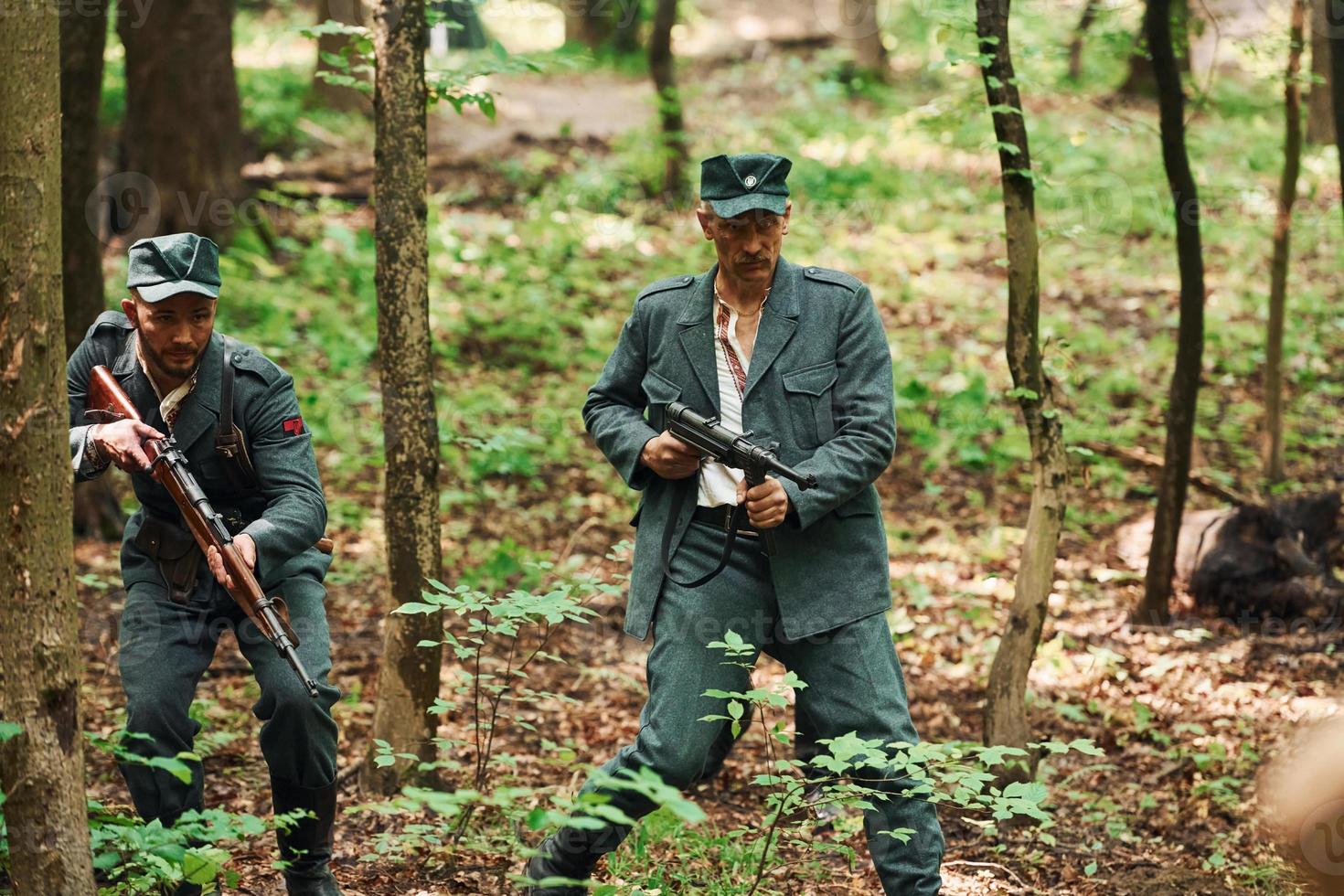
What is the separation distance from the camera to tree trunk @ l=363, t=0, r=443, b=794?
4.70 m

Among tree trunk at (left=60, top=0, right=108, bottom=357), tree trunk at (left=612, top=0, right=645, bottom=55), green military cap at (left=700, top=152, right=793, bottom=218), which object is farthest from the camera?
tree trunk at (left=612, top=0, right=645, bottom=55)

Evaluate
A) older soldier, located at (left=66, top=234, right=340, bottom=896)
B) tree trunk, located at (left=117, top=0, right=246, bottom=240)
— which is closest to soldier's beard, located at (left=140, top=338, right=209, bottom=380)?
older soldier, located at (left=66, top=234, right=340, bottom=896)

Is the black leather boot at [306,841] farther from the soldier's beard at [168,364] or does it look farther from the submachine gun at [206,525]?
the soldier's beard at [168,364]

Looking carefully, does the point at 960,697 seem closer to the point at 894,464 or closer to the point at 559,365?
the point at 894,464

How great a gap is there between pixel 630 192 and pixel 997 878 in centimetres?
1096

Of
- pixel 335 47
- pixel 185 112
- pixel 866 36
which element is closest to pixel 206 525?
pixel 185 112

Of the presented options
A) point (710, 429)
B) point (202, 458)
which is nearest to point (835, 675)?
point (710, 429)

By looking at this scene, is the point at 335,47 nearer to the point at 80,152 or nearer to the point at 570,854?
the point at 80,152

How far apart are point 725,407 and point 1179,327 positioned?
3.95 m

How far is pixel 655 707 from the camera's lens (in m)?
3.74

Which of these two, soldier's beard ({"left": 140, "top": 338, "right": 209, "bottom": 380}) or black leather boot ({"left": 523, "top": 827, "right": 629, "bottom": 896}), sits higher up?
soldier's beard ({"left": 140, "top": 338, "right": 209, "bottom": 380})

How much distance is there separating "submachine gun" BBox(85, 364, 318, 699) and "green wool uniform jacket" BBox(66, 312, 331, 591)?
0.10m

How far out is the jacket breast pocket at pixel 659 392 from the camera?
157 inches

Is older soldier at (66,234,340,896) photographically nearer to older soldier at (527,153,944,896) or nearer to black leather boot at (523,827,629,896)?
black leather boot at (523,827,629,896)
